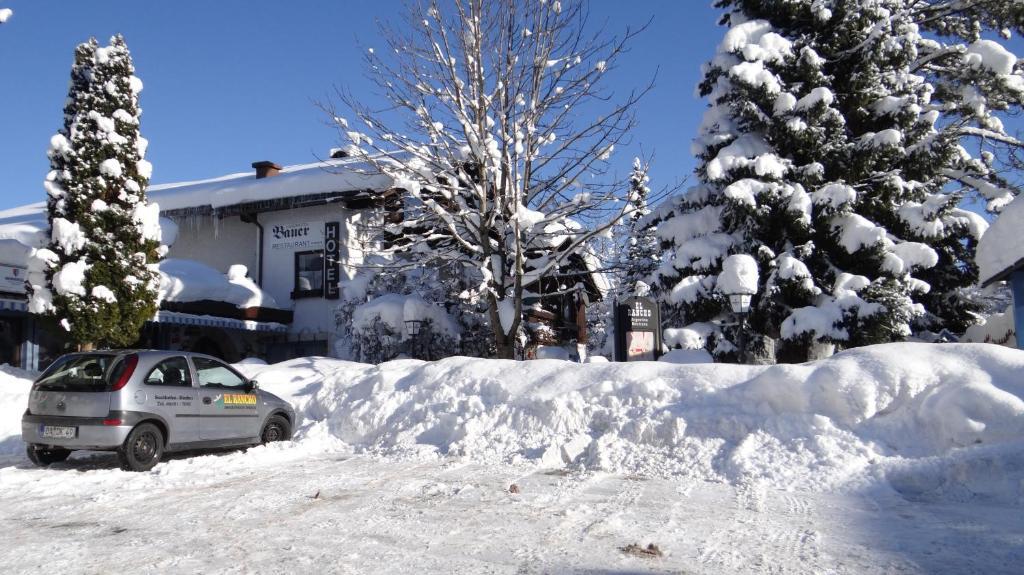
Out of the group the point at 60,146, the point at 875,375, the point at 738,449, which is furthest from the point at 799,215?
the point at 60,146

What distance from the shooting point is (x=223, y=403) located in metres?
9.77

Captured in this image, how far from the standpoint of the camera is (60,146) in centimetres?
1619

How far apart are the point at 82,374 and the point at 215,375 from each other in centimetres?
167

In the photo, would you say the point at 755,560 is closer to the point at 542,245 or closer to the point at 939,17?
the point at 542,245

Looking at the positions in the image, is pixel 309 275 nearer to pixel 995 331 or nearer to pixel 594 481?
pixel 594 481

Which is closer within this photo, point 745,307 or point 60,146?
point 745,307

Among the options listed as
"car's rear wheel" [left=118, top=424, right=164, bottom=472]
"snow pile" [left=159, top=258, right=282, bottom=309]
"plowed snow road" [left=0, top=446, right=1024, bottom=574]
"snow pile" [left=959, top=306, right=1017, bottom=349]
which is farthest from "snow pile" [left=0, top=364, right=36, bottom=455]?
"snow pile" [left=959, top=306, right=1017, bottom=349]

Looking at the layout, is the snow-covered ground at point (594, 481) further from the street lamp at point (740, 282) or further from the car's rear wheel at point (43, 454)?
the street lamp at point (740, 282)

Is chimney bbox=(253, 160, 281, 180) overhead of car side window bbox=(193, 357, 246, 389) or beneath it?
overhead

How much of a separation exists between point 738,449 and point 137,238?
14388 millimetres

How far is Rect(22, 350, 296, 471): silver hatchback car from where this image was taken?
8406 millimetres

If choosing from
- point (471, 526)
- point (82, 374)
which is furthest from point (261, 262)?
point (471, 526)

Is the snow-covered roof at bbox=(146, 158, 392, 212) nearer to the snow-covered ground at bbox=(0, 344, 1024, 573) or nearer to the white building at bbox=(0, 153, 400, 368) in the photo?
the white building at bbox=(0, 153, 400, 368)

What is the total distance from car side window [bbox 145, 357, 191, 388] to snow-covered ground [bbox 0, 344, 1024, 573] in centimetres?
97
